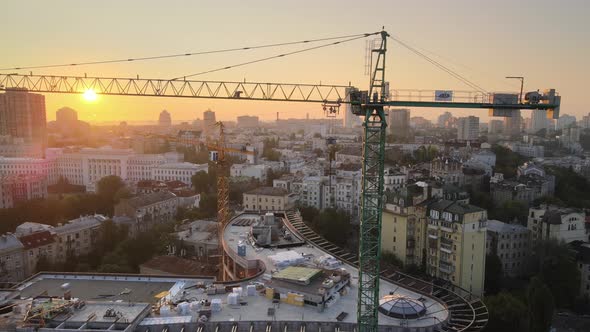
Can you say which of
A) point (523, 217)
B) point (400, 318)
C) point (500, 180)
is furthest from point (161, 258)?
point (500, 180)

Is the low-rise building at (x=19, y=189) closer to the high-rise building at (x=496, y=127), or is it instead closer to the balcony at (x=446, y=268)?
the balcony at (x=446, y=268)

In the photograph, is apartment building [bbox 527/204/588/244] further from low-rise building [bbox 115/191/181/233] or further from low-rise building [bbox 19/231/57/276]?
low-rise building [bbox 19/231/57/276]

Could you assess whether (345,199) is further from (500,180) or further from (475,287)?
(475,287)

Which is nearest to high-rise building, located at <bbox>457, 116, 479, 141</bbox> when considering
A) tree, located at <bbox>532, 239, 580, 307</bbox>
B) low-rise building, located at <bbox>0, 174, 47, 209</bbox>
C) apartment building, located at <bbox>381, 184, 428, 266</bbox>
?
tree, located at <bbox>532, 239, 580, 307</bbox>

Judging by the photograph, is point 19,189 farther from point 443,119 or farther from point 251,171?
point 443,119

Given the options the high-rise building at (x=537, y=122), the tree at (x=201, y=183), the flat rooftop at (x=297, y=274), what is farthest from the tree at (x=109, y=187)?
the high-rise building at (x=537, y=122)

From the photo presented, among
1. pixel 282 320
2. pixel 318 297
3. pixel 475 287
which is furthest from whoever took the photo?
pixel 475 287
